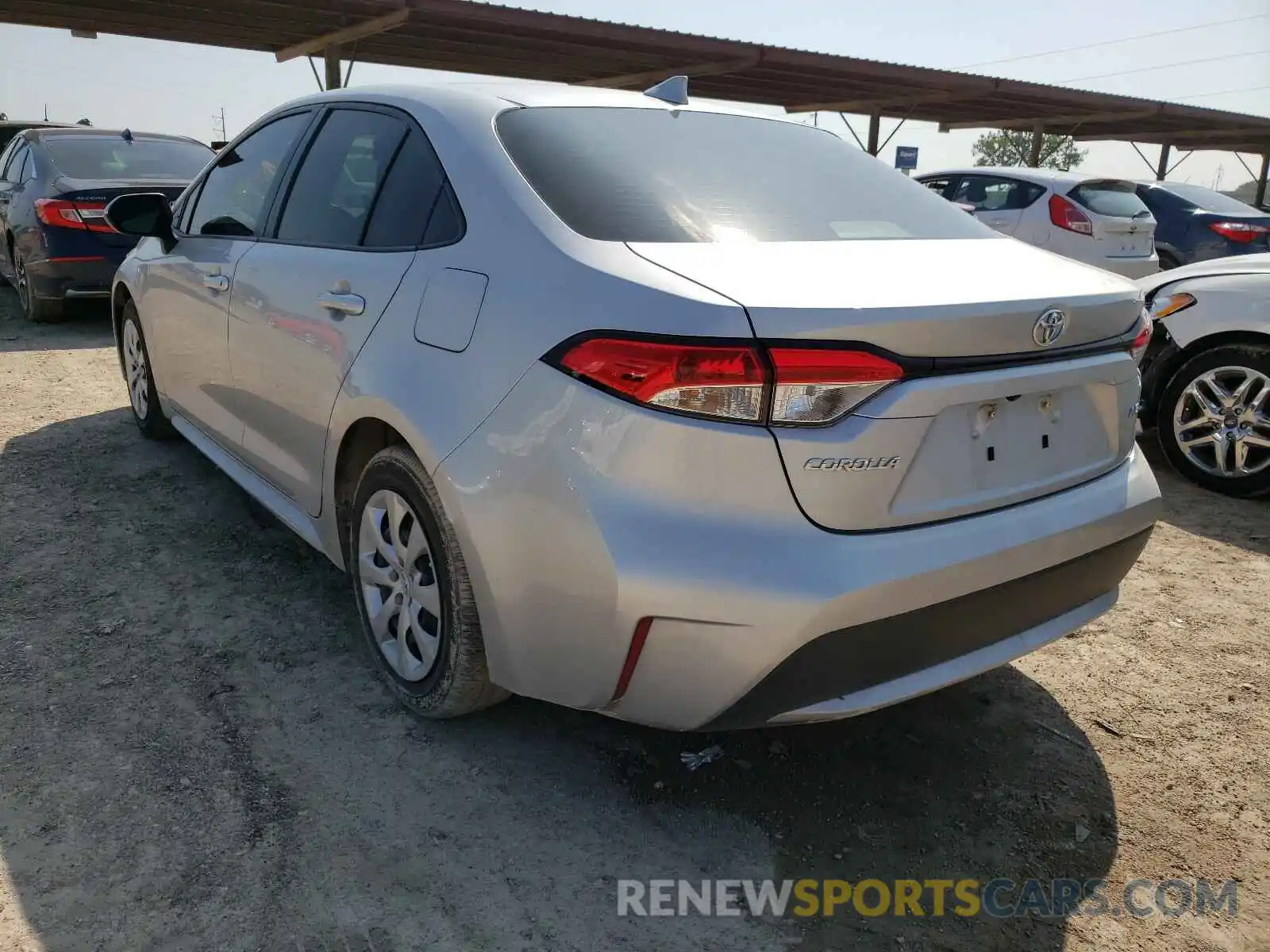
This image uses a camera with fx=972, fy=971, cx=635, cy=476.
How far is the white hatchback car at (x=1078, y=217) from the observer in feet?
30.2

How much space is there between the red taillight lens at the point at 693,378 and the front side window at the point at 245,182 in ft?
6.74

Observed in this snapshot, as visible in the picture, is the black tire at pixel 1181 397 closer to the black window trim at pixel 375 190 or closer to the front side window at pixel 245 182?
the black window trim at pixel 375 190

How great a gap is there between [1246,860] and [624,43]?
1315cm

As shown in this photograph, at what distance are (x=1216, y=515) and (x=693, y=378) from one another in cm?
368

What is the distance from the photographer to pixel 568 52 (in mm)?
14406

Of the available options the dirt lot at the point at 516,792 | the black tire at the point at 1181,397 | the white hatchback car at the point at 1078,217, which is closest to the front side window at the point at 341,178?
the dirt lot at the point at 516,792

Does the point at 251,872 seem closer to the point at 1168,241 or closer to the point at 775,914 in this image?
the point at 775,914

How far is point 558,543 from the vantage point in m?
1.95

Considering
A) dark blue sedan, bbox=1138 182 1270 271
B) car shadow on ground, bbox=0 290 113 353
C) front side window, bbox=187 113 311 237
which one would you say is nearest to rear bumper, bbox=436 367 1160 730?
front side window, bbox=187 113 311 237

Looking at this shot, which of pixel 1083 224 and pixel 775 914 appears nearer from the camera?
pixel 775 914

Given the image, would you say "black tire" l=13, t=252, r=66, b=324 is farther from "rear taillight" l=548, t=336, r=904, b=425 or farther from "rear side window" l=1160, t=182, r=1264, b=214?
"rear side window" l=1160, t=182, r=1264, b=214

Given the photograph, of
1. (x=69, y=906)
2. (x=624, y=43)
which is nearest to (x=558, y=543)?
(x=69, y=906)

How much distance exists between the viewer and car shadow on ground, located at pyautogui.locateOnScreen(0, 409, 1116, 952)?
6.41ft

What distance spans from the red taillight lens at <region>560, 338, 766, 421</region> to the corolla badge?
683 millimetres
